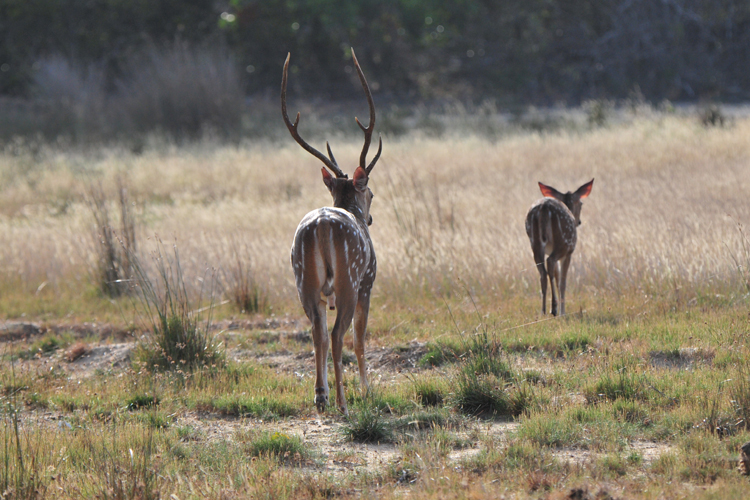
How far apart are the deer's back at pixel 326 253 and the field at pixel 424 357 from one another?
962mm

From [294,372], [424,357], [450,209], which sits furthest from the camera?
[450,209]

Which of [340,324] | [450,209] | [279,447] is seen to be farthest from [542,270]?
[450,209]

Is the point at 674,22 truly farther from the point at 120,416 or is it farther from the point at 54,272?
the point at 120,416

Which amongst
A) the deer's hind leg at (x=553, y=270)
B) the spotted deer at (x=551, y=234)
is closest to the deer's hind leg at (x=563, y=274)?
the spotted deer at (x=551, y=234)

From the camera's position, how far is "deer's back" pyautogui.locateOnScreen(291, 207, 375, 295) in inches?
236

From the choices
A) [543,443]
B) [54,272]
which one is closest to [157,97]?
[54,272]

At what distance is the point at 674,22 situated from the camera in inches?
1340

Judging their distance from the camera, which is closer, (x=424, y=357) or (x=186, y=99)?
(x=424, y=357)

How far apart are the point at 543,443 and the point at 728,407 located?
4.39 ft

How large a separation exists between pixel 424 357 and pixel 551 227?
6.17 feet

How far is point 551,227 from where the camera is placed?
8242 mm

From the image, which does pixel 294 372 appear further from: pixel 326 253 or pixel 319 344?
pixel 326 253

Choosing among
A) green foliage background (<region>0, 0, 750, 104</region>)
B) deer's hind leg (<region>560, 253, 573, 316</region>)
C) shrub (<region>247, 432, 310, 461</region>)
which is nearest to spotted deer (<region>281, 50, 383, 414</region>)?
shrub (<region>247, 432, 310, 461</region>)

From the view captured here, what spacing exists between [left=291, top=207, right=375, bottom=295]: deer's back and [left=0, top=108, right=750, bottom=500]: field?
962 mm
